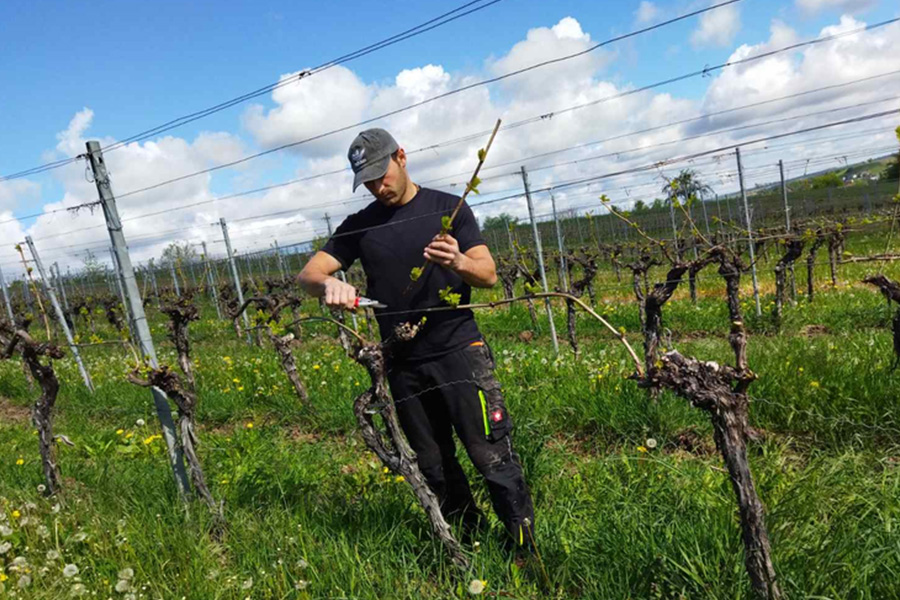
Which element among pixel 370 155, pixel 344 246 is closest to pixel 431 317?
pixel 344 246

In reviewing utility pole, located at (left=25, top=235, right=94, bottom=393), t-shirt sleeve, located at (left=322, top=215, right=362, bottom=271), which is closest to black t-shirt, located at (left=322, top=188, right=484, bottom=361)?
t-shirt sleeve, located at (left=322, top=215, right=362, bottom=271)

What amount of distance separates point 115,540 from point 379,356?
1.75 meters

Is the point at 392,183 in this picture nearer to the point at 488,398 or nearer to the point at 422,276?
the point at 422,276

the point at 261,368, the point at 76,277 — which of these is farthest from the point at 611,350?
the point at 76,277

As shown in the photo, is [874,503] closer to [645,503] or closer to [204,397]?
[645,503]

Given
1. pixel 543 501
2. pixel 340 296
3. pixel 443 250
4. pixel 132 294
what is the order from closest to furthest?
1. pixel 443 250
2. pixel 340 296
3. pixel 543 501
4. pixel 132 294

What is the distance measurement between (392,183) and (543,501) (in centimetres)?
198

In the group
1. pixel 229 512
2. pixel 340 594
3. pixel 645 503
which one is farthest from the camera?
pixel 229 512

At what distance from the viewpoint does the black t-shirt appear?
2371 mm

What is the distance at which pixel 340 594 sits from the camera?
2271 mm

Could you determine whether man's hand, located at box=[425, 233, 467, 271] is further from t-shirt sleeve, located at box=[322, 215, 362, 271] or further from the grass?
the grass

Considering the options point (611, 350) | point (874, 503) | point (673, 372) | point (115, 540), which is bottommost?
point (611, 350)

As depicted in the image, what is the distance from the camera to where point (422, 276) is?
2371 mm

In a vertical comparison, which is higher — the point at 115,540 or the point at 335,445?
the point at 115,540
